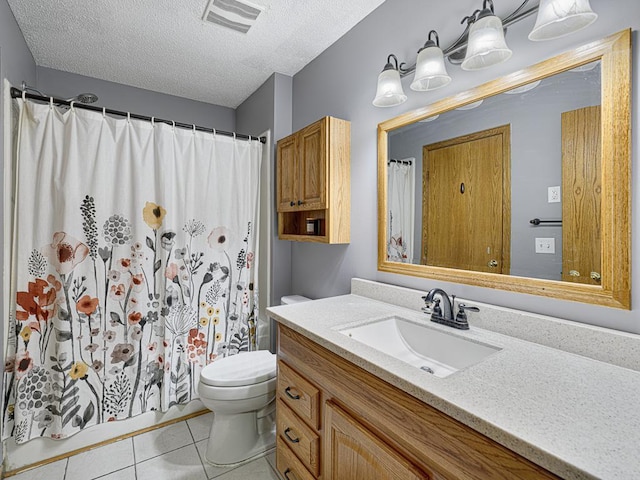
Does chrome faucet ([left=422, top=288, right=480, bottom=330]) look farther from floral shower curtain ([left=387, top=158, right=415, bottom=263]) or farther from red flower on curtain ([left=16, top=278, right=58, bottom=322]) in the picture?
red flower on curtain ([left=16, top=278, right=58, bottom=322])

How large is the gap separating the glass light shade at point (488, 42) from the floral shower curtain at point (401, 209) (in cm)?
54

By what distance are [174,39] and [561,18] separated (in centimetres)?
209

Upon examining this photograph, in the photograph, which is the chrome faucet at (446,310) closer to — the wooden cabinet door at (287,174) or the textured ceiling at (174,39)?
the wooden cabinet door at (287,174)

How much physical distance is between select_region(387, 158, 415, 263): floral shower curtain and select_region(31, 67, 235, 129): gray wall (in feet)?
7.22

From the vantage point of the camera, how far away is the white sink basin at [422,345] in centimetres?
117

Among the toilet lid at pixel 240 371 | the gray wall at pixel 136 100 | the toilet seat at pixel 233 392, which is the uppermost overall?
the gray wall at pixel 136 100

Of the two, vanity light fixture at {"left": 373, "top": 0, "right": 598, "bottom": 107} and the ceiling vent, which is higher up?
the ceiling vent

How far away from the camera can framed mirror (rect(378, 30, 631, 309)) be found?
97 centimetres

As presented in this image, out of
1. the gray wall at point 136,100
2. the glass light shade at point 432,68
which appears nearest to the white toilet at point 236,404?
the glass light shade at point 432,68

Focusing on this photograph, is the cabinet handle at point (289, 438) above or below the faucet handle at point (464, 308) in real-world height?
below

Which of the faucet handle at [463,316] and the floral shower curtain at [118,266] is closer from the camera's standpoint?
the faucet handle at [463,316]

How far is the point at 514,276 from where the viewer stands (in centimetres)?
120

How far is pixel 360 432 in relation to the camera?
1.02 meters

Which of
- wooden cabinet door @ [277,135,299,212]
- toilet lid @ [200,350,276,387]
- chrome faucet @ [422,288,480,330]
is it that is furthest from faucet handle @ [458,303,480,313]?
wooden cabinet door @ [277,135,299,212]
